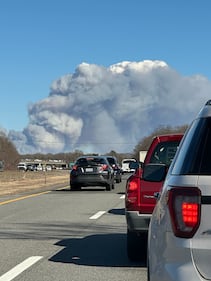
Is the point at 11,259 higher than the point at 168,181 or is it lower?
lower

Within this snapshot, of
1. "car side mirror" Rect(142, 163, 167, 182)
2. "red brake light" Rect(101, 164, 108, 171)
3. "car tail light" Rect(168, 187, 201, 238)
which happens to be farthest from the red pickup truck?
"red brake light" Rect(101, 164, 108, 171)

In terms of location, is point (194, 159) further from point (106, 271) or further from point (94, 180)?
point (94, 180)

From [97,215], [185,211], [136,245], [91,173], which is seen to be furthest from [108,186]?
[185,211]

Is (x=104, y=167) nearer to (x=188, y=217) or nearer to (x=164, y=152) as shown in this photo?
(x=164, y=152)

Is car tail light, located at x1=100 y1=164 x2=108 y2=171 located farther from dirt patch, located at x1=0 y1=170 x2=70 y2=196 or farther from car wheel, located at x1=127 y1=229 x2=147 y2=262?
car wheel, located at x1=127 y1=229 x2=147 y2=262

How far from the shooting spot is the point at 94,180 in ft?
87.3

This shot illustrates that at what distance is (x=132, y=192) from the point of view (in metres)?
8.32

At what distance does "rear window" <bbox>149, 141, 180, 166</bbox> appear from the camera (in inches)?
359

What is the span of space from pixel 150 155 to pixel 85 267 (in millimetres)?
2085

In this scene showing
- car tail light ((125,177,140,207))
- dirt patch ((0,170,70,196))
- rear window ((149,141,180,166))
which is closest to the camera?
car tail light ((125,177,140,207))

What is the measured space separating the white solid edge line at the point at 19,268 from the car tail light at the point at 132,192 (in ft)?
5.40

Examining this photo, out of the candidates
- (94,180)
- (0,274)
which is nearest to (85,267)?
(0,274)

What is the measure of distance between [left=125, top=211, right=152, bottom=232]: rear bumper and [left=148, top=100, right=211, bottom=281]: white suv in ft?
12.5

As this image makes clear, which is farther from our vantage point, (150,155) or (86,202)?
(86,202)
